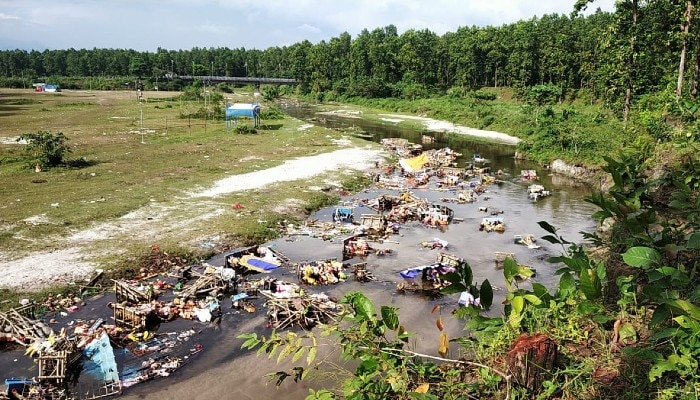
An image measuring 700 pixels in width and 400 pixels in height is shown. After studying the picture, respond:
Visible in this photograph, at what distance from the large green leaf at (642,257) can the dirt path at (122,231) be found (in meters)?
15.5

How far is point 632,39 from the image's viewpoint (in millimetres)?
28281

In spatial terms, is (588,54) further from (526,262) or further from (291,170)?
(526,262)

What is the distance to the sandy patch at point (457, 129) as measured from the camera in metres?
47.0

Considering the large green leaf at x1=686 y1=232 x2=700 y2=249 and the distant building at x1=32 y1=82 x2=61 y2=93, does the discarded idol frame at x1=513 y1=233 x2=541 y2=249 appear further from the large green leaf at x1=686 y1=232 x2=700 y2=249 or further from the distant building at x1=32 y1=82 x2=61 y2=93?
the distant building at x1=32 y1=82 x2=61 y2=93

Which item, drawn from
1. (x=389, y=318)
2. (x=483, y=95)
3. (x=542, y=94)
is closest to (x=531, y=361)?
(x=389, y=318)

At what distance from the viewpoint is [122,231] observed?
17984mm

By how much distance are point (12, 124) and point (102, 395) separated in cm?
4641

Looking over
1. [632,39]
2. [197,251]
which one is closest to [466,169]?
[632,39]

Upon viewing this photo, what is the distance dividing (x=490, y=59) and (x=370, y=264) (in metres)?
71.3

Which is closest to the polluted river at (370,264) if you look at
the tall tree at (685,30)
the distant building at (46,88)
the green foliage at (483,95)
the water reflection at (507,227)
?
the water reflection at (507,227)

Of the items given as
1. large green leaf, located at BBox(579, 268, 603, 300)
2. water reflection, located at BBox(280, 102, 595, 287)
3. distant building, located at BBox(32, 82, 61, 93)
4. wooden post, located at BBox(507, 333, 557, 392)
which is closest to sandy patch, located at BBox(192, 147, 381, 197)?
water reflection, located at BBox(280, 102, 595, 287)

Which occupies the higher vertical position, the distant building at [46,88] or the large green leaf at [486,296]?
the distant building at [46,88]

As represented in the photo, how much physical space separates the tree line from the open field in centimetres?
1865

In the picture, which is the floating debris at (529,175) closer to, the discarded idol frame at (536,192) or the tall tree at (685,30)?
the discarded idol frame at (536,192)
